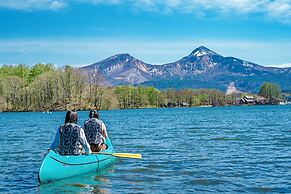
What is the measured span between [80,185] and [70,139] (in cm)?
202

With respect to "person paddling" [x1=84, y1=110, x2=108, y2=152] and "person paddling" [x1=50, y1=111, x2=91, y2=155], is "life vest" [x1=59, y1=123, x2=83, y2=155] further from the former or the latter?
"person paddling" [x1=84, y1=110, x2=108, y2=152]

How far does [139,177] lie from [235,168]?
5131mm

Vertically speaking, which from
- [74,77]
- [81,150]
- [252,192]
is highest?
[74,77]

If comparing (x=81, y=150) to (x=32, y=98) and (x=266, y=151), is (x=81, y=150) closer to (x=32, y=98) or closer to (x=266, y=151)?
(x=266, y=151)

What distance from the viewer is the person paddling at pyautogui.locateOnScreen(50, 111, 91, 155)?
18141 mm

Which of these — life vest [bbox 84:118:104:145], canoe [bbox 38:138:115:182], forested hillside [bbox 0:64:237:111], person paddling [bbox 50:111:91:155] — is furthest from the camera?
forested hillside [bbox 0:64:237:111]

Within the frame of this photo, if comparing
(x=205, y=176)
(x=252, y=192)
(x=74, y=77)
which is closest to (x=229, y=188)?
(x=252, y=192)

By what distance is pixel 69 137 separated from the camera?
18.4m

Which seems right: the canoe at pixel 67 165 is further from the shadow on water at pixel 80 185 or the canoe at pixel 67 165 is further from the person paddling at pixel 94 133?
the person paddling at pixel 94 133

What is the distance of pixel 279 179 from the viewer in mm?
18359

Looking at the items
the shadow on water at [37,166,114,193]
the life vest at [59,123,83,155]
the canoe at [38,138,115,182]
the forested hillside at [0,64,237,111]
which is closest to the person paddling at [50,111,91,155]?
the life vest at [59,123,83,155]

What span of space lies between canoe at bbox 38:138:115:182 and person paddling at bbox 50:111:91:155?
387mm

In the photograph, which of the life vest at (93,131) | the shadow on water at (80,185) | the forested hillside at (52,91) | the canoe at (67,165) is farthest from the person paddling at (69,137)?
the forested hillside at (52,91)

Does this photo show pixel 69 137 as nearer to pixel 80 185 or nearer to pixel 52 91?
pixel 80 185
